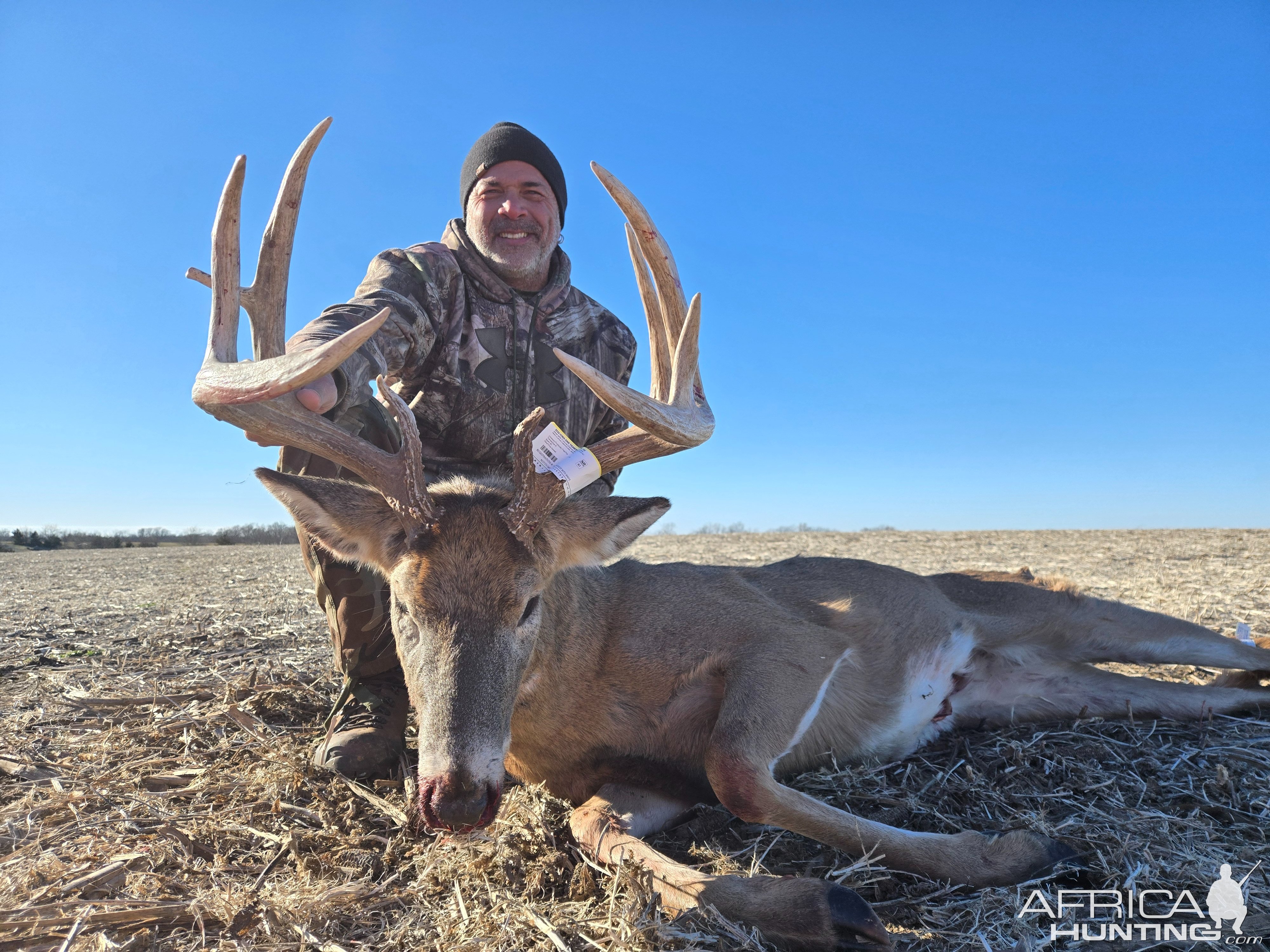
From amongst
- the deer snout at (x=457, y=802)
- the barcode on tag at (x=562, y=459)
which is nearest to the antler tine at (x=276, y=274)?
the barcode on tag at (x=562, y=459)

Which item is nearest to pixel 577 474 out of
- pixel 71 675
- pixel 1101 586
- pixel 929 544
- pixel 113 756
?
pixel 113 756

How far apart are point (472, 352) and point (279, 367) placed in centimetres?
242

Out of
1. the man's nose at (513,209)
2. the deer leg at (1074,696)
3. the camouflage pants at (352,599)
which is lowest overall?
the deer leg at (1074,696)

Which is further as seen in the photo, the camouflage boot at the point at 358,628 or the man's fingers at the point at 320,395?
the camouflage boot at the point at 358,628

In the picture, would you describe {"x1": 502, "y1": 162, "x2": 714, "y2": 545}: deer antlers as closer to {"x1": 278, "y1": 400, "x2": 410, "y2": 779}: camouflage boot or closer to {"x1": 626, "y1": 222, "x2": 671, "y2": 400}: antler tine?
{"x1": 626, "y1": 222, "x2": 671, "y2": 400}: antler tine

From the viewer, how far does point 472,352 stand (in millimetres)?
5285

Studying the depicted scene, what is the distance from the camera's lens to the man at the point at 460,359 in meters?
4.05

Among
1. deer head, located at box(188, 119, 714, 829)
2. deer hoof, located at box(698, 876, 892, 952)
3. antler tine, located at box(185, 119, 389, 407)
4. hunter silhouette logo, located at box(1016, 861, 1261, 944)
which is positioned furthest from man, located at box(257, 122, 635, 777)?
hunter silhouette logo, located at box(1016, 861, 1261, 944)

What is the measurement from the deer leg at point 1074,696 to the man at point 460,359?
2786 millimetres

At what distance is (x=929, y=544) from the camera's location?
16.2 meters

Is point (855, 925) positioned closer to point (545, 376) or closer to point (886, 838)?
point (886, 838)

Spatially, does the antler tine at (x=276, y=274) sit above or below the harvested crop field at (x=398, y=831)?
above

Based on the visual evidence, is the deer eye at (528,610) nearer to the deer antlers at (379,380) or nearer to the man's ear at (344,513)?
the deer antlers at (379,380)

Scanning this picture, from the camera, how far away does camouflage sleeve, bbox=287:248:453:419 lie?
147 inches
